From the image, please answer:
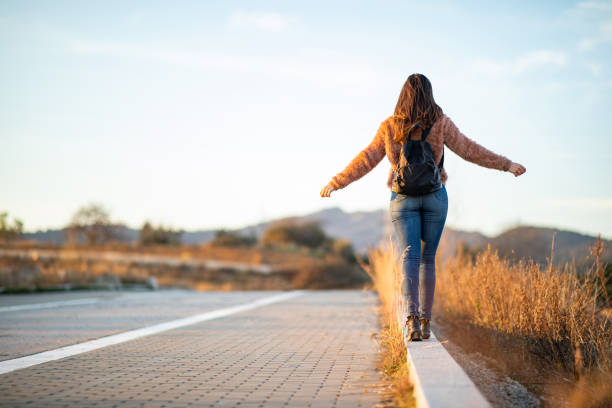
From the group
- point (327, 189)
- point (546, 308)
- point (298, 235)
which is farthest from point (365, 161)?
point (298, 235)

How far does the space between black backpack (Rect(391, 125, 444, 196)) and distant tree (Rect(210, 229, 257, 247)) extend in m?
49.2

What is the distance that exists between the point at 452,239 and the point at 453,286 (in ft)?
6.36

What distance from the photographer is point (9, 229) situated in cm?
3756

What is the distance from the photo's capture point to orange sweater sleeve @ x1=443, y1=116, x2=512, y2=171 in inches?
175

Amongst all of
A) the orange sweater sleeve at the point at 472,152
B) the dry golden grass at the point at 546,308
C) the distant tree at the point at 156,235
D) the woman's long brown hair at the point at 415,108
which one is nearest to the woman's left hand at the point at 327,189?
the woman's long brown hair at the point at 415,108

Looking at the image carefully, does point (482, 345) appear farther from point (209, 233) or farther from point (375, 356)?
point (209, 233)

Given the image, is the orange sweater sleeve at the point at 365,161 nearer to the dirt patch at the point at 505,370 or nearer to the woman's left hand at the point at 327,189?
the woman's left hand at the point at 327,189

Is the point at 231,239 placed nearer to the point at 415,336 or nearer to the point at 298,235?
the point at 298,235

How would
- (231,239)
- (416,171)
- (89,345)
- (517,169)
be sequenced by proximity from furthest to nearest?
(231,239), (89,345), (517,169), (416,171)

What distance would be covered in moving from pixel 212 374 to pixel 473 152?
2.51 m

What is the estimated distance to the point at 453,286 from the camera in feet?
24.8

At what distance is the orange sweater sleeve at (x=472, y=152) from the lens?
445 cm

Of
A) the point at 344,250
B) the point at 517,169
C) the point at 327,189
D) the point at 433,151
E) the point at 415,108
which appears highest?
the point at 415,108

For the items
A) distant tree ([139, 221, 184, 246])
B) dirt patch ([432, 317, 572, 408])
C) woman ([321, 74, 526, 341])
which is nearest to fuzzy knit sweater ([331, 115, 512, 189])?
woman ([321, 74, 526, 341])
